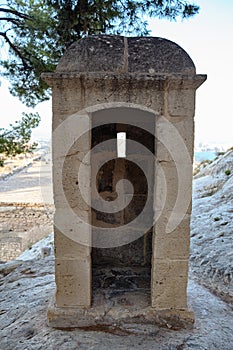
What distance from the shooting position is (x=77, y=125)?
2.44 m

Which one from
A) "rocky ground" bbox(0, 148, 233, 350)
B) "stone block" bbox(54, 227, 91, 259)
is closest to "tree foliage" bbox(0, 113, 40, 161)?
"rocky ground" bbox(0, 148, 233, 350)


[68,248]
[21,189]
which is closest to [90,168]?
[68,248]

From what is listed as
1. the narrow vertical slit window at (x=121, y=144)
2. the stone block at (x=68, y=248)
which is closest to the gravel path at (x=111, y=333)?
the stone block at (x=68, y=248)

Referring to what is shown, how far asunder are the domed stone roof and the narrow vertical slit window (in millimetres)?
1304

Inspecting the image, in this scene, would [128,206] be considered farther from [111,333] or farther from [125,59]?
[125,59]

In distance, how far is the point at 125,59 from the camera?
2412mm

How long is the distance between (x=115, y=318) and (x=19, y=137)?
177 inches

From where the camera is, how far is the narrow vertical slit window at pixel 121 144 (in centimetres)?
367

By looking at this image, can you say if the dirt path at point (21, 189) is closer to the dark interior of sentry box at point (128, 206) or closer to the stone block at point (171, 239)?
the dark interior of sentry box at point (128, 206)

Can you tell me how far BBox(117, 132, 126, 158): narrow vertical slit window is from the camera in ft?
12.0

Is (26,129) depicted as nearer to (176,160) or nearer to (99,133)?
(99,133)

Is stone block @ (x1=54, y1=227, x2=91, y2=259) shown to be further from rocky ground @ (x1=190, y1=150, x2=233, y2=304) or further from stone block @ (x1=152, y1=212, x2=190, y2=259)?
rocky ground @ (x1=190, y1=150, x2=233, y2=304)

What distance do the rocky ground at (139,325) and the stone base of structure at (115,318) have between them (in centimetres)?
5

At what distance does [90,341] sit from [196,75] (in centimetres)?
233
